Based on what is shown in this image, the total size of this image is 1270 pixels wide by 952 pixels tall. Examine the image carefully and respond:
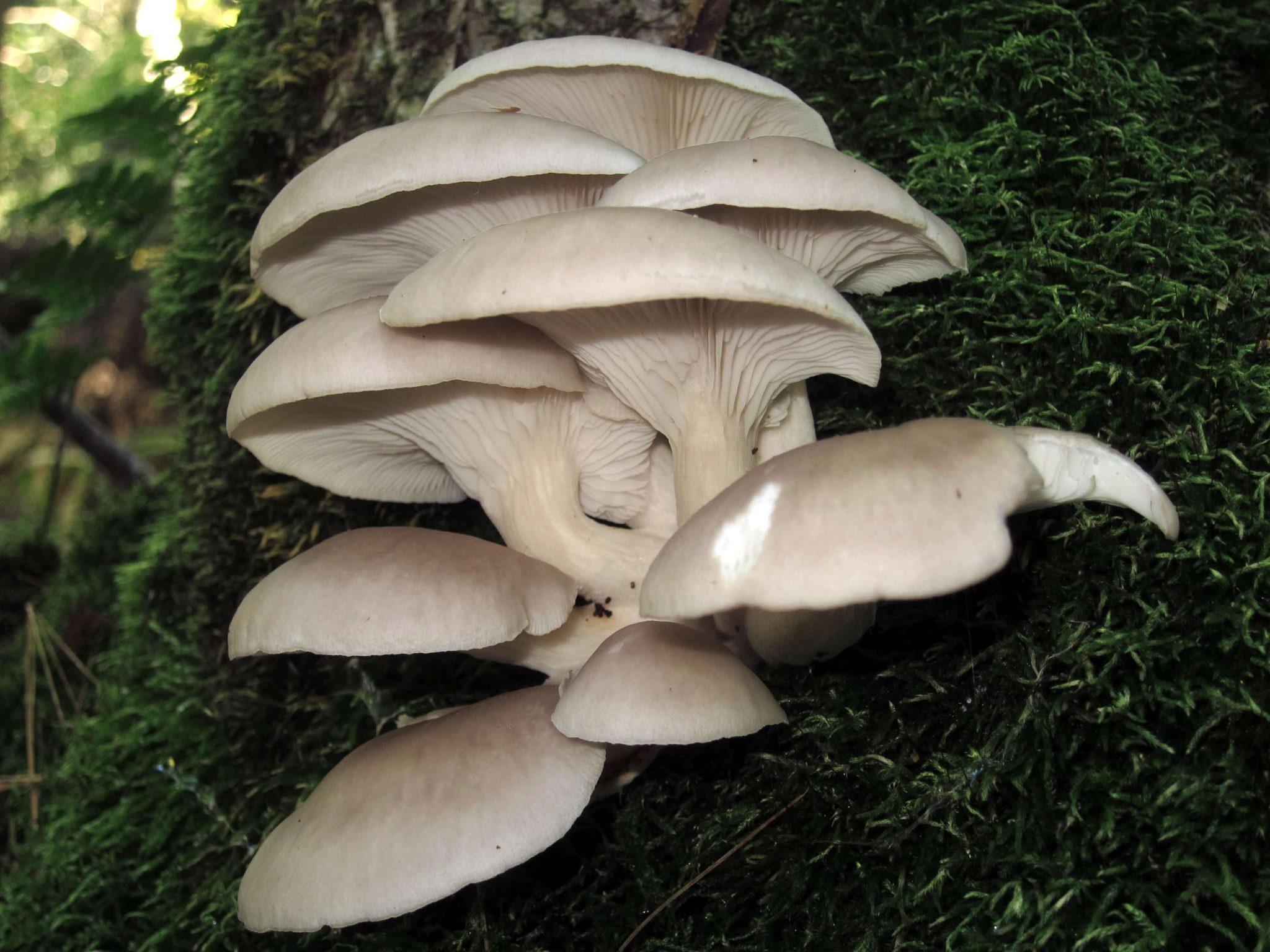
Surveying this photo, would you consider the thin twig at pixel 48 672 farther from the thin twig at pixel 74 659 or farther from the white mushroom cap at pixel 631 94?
the white mushroom cap at pixel 631 94

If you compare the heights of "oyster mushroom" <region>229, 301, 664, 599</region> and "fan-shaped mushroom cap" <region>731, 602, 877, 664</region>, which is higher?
"oyster mushroom" <region>229, 301, 664, 599</region>

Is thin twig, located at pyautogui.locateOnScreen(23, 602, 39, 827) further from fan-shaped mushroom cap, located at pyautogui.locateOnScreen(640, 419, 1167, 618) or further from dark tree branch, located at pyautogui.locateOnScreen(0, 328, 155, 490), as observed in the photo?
fan-shaped mushroom cap, located at pyautogui.locateOnScreen(640, 419, 1167, 618)

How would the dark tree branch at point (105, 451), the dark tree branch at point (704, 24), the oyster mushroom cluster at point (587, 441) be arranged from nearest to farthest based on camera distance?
the oyster mushroom cluster at point (587, 441)
the dark tree branch at point (704, 24)
the dark tree branch at point (105, 451)

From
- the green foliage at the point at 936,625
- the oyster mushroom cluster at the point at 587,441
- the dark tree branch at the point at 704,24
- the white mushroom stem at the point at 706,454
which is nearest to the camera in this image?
the oyster mushroom cluster at the point at 587,441

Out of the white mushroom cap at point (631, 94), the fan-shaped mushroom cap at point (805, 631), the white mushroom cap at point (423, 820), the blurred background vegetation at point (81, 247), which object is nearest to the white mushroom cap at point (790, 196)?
the white mushroom cap at point (631, 94)

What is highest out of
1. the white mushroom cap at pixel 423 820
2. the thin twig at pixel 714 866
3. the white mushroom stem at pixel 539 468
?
the white mushroom stem at pixel 539 468

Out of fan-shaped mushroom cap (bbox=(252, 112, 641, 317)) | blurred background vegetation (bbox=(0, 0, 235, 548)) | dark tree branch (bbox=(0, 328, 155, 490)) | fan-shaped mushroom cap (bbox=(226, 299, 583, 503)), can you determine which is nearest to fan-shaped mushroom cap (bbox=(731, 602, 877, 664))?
fan-shaped mushroom cap (bbox=(226, 299, 583, 503))
